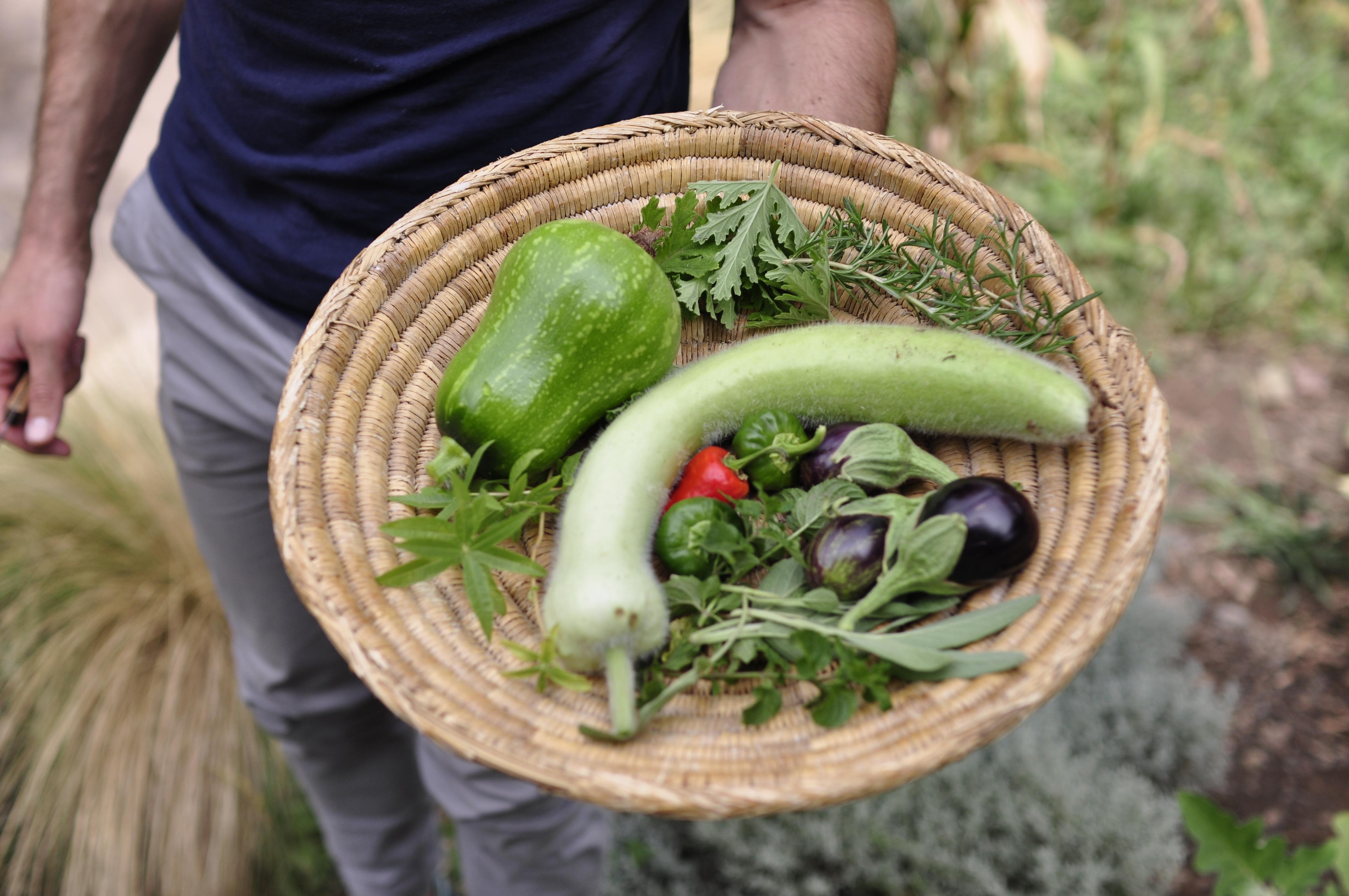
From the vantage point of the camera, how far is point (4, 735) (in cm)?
272

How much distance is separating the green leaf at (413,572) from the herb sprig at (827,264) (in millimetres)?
730

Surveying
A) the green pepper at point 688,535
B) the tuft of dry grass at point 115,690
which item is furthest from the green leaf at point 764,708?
the tuft of dry grass at point 115,690

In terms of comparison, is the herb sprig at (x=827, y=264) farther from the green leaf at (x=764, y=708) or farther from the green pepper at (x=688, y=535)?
the green leaf at (x=764, y=708)

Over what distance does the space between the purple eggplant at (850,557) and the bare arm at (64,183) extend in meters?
1.65

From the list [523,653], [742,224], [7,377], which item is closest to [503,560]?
[523,653]

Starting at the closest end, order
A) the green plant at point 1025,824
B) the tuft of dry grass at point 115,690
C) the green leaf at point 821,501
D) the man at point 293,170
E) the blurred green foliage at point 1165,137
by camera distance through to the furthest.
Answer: the green leaf at point 821,501, the man at point 293,170, the green plant at point 1025,824, the tuft of dry grass at point 115,690, the blurred green foliage at point 1165,137


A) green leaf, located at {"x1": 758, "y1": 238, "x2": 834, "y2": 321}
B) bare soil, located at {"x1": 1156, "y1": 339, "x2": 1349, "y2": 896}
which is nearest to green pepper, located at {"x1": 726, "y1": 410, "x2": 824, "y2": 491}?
green leaf, located at {"x1": 758, "y1": 238, "x2": 834, "y2": 321}

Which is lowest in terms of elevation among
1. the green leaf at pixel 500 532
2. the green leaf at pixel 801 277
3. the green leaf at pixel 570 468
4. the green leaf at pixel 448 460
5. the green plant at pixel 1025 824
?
the green plant at pixel 1025 824

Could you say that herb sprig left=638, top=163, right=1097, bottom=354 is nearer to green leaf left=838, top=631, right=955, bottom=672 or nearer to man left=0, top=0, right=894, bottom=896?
man left=0, top=0, right=894, bottom=896

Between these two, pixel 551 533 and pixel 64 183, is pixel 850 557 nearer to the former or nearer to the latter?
pixel 551 533

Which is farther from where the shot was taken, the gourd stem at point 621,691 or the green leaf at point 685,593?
the green leaf at point 685,593

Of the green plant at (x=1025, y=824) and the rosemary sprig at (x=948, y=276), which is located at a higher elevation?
the rosemary sprig at (x=948, y=276)

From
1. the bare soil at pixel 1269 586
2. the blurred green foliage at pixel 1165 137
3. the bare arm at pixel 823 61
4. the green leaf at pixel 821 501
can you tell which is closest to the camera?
the green leaf at pixel 821 501

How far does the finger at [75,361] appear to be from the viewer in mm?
2062
